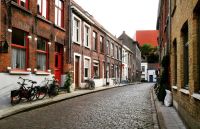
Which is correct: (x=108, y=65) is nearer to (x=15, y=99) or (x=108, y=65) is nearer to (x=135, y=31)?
(x=15, y=99)

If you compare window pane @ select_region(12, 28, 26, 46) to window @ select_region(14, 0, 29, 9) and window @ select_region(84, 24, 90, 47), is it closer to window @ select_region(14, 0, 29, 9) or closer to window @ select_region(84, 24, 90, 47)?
window @ select_region(14, 0, 29, 9)

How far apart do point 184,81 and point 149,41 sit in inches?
3457

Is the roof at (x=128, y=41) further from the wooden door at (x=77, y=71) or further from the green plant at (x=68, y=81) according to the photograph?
the green plant at (x=68, y=81)

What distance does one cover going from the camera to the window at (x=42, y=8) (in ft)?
54.9

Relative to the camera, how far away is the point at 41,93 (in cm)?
1589

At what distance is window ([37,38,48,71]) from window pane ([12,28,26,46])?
1.72 meters

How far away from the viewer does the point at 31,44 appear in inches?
599

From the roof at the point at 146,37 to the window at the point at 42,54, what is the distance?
8026 cm

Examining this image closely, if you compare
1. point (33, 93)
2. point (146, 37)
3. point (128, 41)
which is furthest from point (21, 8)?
point (146, 37)

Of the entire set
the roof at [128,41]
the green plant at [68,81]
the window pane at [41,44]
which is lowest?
the green plant at [68,81]

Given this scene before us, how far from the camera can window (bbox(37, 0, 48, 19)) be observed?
54.9ft

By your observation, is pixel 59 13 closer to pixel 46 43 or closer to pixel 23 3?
pixel 46 43

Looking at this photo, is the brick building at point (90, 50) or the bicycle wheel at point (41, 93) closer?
the bicycle wheel at point (41, 93)

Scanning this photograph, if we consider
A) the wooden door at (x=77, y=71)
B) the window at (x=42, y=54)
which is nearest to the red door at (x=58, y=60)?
the window at (x=42, y=54)
